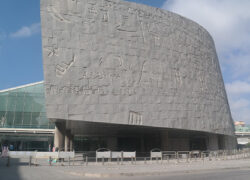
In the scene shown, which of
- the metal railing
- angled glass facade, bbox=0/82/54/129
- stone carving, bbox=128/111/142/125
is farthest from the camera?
angled glass facade, bbox=0/82/54/129

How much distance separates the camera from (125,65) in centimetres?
1556

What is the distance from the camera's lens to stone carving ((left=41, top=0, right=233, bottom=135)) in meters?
14.1

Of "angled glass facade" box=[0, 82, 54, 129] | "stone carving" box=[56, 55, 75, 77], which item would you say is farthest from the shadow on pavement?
"angled glass facade" box=[0, 82, 54, 129]

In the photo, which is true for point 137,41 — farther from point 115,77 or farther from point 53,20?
point 53,20

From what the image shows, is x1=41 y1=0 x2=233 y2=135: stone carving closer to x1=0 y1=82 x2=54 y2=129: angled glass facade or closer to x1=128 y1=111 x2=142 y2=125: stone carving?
x1=128 y1=111 x2=142 y2=125: stone carving

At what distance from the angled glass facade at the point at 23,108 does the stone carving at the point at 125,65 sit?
14.3 meters

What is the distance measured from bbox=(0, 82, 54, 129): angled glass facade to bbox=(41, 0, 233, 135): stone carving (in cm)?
1429

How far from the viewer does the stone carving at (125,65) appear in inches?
554

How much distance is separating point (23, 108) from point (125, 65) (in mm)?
15572

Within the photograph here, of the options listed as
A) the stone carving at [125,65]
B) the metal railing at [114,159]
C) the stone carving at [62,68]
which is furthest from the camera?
the stone carving at [125,65]

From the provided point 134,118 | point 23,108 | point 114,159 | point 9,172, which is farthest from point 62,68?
point 23,108

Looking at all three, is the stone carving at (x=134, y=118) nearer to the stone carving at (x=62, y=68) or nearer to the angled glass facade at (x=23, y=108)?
the stone carving at (x=62, y=68)

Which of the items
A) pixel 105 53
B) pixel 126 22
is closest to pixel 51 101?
pixel 105 53

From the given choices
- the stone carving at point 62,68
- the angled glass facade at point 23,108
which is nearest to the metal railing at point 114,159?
the stone carving at point 62,68
